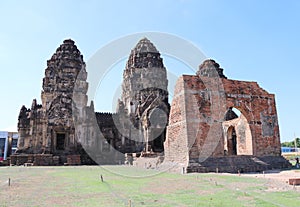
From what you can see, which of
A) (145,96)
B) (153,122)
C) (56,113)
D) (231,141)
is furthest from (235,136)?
(56,113)

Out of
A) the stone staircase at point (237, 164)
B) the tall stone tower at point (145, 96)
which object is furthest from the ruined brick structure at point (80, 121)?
the stone staircase at point (237, 164)

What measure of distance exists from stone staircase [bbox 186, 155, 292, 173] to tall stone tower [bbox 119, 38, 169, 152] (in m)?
13.8

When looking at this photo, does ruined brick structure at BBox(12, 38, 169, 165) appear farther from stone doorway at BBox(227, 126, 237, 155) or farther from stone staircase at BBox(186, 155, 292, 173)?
stone staircase at BBox(186, 155, 292, 173)

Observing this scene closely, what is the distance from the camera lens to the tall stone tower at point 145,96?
30.1 m

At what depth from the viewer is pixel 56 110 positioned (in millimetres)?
→ 29000

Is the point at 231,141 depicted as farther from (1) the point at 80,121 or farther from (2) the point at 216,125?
(1) the point at 80,121

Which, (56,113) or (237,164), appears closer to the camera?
(237,164)

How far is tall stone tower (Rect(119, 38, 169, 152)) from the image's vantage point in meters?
30.1

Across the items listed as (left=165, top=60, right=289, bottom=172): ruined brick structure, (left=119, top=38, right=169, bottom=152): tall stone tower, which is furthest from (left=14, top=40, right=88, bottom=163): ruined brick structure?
(left=165, top=60, right=289, bottom=172): ruined brick structure

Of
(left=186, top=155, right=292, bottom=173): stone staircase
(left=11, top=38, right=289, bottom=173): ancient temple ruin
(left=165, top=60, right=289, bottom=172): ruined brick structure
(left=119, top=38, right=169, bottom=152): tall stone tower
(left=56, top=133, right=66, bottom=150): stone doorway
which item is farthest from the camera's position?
(left=119, top=38, right=169, bottom=152): tall stone tower

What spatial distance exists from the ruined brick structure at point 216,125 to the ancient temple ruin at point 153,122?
0.05 m

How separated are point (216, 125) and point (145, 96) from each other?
21462 millimetres

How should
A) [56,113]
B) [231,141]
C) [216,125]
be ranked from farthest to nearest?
[56,113]
[231,141]
[216,125]

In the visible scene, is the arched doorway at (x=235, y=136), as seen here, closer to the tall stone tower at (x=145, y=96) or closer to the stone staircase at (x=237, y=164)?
the stone staircase at (x=237, y=164)
